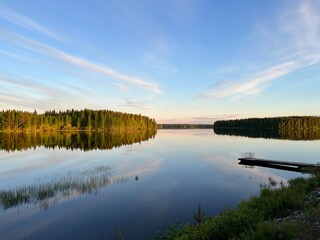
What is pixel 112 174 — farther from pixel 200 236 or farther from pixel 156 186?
pixel 200 236

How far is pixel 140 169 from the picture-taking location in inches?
1465

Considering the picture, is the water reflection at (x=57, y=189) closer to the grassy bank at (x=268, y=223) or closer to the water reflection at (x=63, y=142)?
the grassy bank at (x=268, y=223)

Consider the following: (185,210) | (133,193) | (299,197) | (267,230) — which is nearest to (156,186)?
(133,193)

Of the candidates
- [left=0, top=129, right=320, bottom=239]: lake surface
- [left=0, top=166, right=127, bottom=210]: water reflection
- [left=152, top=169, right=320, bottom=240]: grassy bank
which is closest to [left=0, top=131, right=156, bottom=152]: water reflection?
[left=0, top=129, right=320, bottom=239]: lake surface

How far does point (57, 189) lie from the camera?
24781mm

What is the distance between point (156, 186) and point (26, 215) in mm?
12581

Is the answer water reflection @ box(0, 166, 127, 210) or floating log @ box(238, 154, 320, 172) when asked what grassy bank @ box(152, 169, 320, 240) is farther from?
floating log @ box(238, 154, 320, 172)

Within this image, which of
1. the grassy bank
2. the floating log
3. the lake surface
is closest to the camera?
the grassy bank

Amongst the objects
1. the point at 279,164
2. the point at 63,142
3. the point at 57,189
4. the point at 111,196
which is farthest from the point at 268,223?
the point at 63,142

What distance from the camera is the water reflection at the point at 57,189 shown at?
68.9 feet

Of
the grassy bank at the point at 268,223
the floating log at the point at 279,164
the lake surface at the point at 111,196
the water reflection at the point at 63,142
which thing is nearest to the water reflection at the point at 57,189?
the lake surface at the point at 111,196

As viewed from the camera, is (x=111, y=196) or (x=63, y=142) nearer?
(x=111, y=196)

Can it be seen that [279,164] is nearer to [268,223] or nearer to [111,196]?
[111,196]

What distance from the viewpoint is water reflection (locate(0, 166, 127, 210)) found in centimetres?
2100
